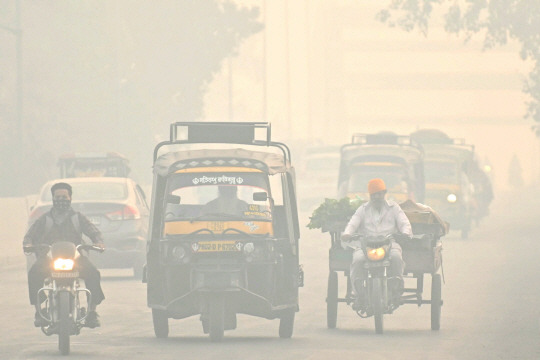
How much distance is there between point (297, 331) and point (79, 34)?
40866mm

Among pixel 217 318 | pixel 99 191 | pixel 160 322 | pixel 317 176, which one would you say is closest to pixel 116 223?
pixel 99 191

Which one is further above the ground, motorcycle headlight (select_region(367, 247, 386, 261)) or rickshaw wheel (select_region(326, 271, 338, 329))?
motorcycle headlight (select_region(367, 247, 386, 261))

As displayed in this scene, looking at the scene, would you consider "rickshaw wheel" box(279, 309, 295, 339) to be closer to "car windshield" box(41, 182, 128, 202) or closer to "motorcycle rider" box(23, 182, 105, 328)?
"motorcycle rider" box(23, 182, 105, 328)

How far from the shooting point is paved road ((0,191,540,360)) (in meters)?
14.5

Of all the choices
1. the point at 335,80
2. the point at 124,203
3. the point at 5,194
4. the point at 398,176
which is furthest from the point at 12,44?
the point at 335,80

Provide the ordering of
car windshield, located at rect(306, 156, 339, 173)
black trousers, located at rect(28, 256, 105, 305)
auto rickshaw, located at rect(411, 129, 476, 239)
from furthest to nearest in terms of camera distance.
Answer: car windshield, located at rect(306, 156, 339, 173) → auto rickshaw, located at rect(411, 129, 476, 239) → black trousers, located at rect(28, 256, 105, 305)

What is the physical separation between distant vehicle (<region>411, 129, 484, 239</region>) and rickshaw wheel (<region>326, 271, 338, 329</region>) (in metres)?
23.4

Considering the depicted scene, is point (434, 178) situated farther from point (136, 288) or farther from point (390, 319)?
point (390, 319)

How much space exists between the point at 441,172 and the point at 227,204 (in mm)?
26567

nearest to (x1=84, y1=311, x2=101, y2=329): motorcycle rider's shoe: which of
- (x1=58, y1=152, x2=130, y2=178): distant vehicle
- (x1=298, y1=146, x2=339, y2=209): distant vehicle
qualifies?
(x1=58, y1=152, x2=130, y2=178): distant vehicle

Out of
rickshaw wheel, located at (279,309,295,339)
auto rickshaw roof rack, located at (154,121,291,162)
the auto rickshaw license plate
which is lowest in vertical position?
rickshaw wheel, located at (279,309,295,339)

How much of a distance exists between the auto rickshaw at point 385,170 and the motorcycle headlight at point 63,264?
2273 cm

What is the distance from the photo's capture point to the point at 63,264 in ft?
45.8

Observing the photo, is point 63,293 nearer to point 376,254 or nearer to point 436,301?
point 376,254
